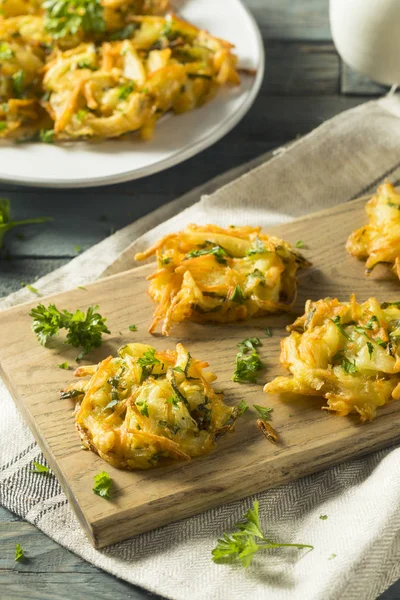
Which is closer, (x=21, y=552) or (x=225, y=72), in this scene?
(x=21, y=552)

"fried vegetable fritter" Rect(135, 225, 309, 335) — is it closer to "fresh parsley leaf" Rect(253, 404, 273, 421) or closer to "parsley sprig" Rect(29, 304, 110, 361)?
"parsley sprig" Rect(29, 304, 110, 361)

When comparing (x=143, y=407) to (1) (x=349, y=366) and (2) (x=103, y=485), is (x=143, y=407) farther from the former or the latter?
(1) (x=349, y=366)

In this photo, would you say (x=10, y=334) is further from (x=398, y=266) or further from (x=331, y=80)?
(x=331, y=80)

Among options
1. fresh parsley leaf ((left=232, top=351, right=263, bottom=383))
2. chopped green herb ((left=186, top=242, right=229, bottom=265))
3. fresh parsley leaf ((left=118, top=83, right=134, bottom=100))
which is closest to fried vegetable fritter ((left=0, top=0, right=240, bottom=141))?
fresh parsley leaf ((left=118, top=83, right=134, bottom=100))

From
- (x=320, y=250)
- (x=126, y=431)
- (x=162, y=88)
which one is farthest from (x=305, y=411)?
(x=162, y=88)

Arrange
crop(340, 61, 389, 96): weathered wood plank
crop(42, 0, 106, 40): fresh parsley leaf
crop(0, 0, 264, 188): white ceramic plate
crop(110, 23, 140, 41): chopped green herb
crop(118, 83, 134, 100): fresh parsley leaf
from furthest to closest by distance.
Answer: crop(340, 61, 389, 96): weathered wood plank < crop(110, 23, 140, 41): chopped green herb < crop(42, 0, 106, 40): fresh parsley leaf < crop(118, 83, 134, 100): fresh parsley leaf < crop(0, 0, 264, 188): white ceramic plate

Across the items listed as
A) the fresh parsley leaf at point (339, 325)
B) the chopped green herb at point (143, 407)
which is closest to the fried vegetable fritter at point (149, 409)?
the chopped green herb at point (143, 407)
